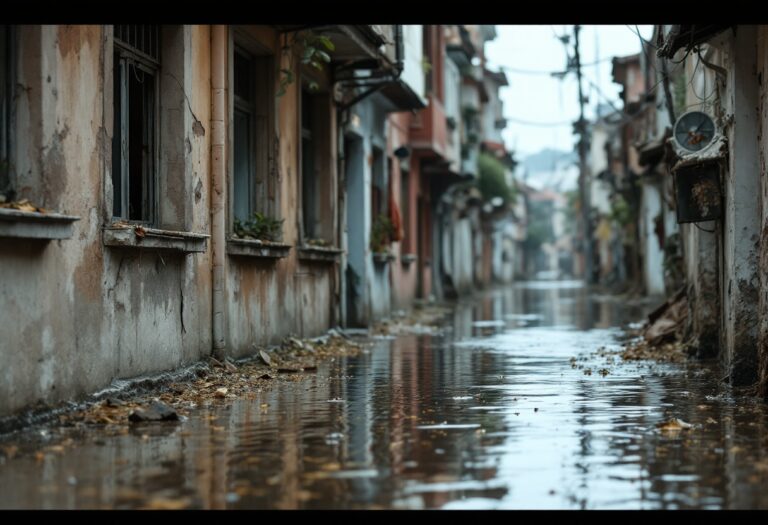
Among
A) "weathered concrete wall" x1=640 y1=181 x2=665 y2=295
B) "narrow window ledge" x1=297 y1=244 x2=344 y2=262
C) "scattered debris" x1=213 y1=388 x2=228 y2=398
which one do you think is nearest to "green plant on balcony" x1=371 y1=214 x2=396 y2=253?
"narrow window ledge" x1=297 y1=244 x2=344 y2=262

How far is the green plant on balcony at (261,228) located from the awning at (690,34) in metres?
5.39

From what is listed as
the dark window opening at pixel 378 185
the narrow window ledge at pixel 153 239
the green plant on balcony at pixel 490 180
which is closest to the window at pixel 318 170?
the dark window opening at pixel 378 185

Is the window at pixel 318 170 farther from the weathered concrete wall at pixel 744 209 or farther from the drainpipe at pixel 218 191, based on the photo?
the weathered concrete wall at pixel 744 209

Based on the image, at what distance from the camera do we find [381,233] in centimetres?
2394

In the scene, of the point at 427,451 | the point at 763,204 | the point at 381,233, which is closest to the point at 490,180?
the point at 381,233

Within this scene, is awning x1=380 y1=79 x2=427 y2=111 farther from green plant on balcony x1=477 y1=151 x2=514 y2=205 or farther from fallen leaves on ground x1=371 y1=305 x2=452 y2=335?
green plant on balcony x1=477 y1=151 x2=514 y2=205

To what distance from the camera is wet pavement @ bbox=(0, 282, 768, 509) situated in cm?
568

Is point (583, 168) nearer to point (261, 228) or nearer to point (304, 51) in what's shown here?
point (304, 51)

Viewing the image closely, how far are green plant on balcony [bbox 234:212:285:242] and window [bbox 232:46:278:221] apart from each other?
226 mm

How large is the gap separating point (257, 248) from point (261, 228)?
3.25 ft

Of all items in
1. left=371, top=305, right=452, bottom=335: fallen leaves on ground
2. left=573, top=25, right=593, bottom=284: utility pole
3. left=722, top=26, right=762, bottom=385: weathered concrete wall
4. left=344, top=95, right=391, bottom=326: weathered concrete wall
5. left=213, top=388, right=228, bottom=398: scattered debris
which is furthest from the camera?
left=573, top=25, right=593, bottom=284: utility pole

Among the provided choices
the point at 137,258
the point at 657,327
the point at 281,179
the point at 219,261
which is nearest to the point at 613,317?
the point at 657,327
